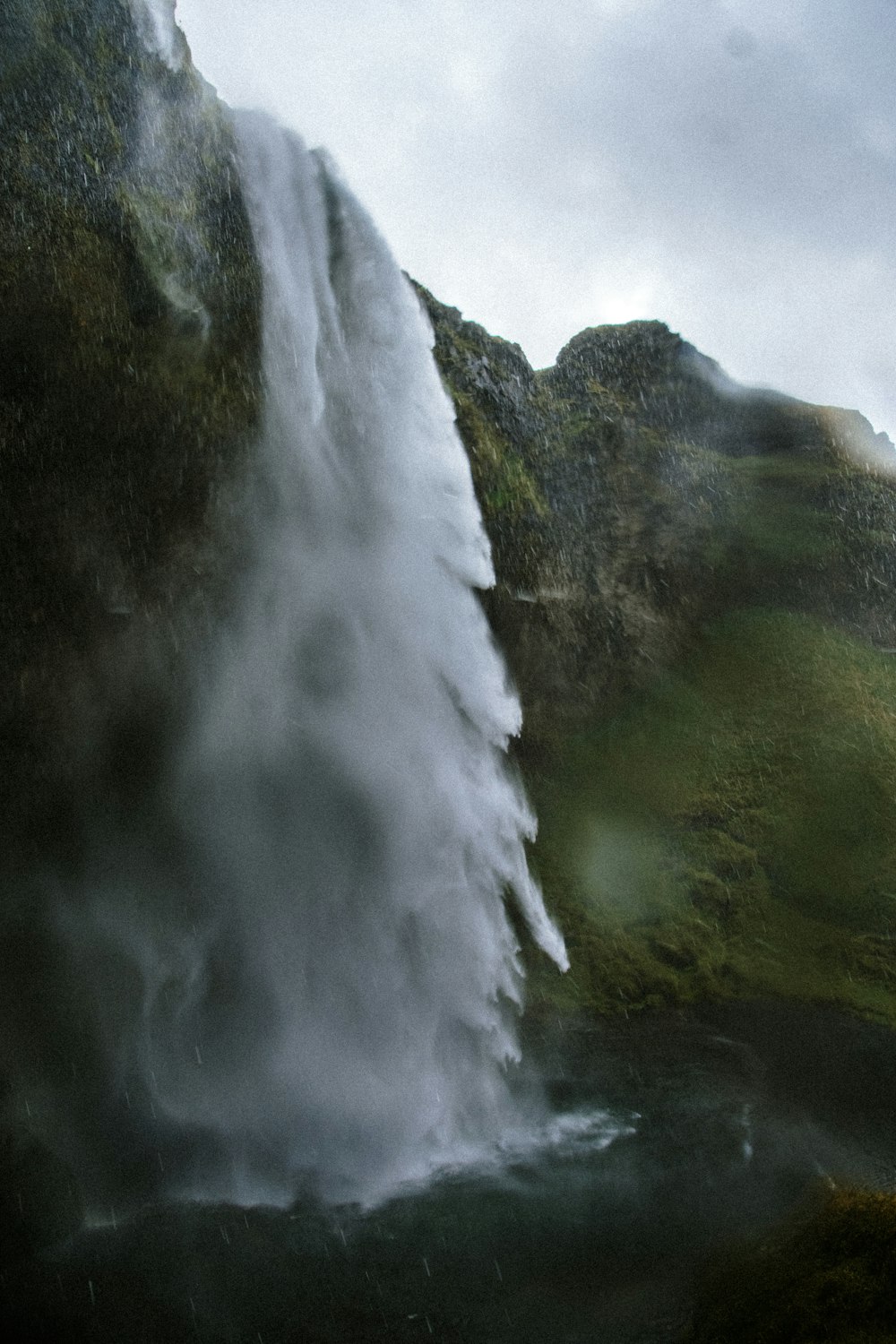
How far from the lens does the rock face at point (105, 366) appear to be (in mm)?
14344

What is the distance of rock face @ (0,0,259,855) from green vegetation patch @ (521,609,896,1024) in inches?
435

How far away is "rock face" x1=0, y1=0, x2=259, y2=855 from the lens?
1434 cm

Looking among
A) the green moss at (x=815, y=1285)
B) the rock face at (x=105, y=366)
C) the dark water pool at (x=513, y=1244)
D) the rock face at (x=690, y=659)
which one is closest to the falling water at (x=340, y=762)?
the rock face at (x=105, y=366)

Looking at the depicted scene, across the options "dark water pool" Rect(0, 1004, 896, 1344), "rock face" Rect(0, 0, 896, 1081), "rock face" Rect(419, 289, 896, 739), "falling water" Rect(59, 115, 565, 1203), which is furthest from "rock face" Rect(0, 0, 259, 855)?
"dark water pool" Rect(0, 1004, 896, 1344)

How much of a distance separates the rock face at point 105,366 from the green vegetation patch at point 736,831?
11.0m

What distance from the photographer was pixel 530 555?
23219 mm

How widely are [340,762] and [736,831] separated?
1080cm

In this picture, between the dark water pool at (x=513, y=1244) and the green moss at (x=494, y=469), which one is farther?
the green moss at (x=494, y=469)

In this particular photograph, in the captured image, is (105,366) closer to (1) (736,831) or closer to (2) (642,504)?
(2) (642,504)

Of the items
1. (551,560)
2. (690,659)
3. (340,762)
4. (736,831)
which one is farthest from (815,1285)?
(690,659)

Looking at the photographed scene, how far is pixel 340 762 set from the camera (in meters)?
18.5

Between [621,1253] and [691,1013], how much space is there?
8.75 metres

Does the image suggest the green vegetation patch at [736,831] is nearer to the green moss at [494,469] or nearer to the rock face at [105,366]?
the green moss at [494,469]

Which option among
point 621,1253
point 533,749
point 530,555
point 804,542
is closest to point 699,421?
point 804,542
